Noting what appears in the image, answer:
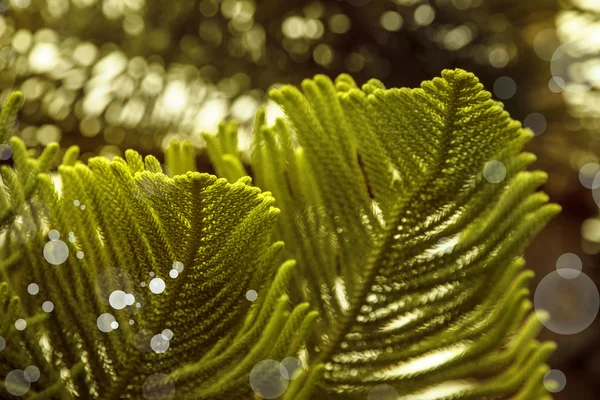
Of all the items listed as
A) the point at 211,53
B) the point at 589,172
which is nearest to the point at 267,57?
the point at 211,53

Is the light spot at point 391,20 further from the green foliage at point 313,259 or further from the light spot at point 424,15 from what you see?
the green foliage at point 313,259

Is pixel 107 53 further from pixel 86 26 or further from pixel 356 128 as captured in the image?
pixel 356 128

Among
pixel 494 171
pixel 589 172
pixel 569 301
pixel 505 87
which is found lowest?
pixel 569 301

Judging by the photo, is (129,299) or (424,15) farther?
(424,15)

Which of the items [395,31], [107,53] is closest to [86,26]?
[107,53]

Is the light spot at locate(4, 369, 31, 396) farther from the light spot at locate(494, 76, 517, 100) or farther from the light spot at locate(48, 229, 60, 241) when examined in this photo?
the light spot at locate(494, 76, 517, 100)

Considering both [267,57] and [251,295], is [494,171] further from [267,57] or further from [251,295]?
[267,57]

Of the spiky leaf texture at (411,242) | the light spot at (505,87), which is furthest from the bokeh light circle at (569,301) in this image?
the spiky leaf texture at (411,242)
